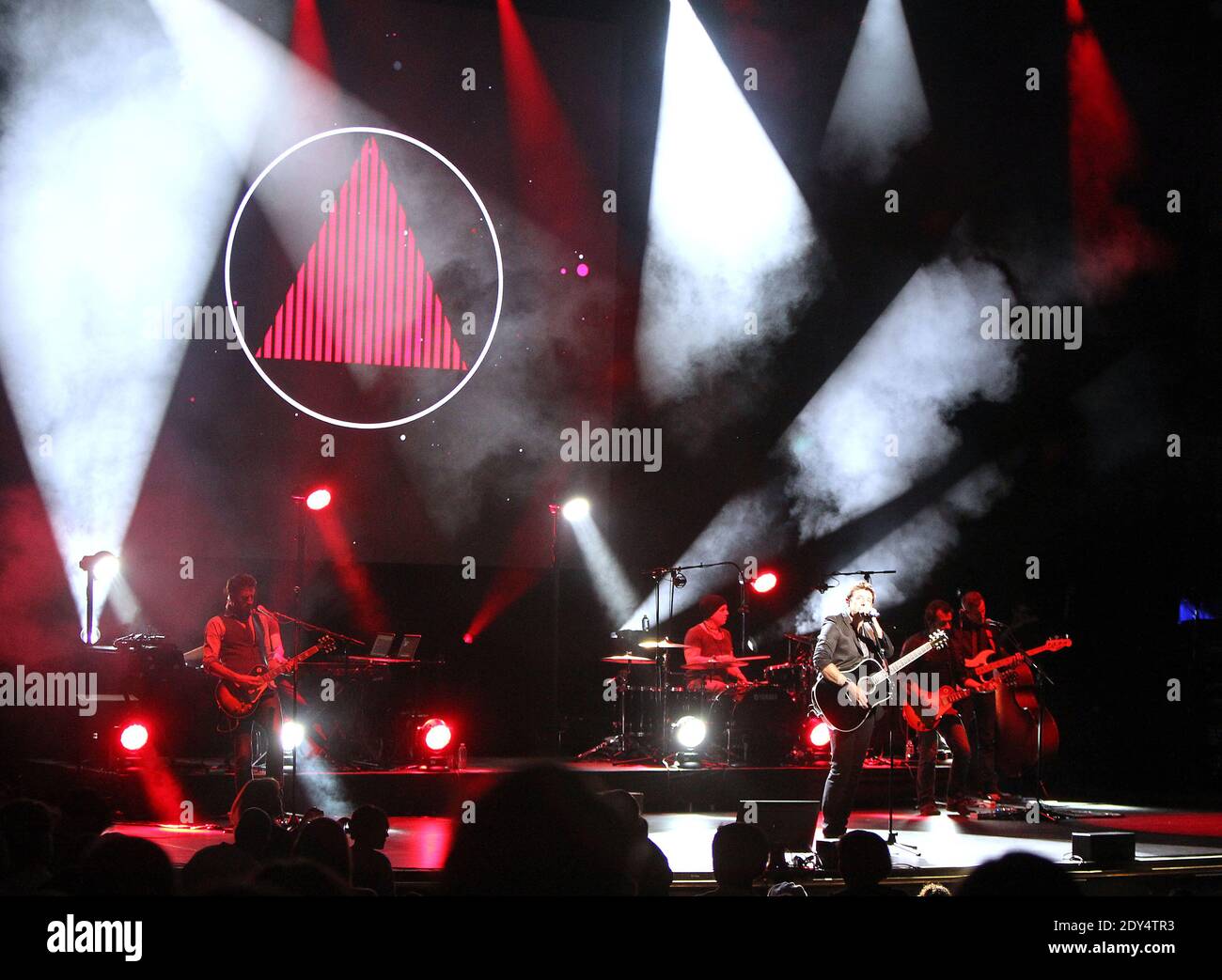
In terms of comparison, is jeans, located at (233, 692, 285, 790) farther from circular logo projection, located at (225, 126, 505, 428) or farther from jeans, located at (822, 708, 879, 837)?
jeans, located at (822, 708, 879, 837)

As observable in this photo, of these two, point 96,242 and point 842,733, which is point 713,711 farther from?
point 96,242

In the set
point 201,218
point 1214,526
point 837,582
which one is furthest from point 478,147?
point 1214,526

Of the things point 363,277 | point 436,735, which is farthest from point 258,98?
point 436,735

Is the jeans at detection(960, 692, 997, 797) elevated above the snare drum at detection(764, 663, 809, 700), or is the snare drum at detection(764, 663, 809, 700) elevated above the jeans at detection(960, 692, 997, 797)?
the snare drum at detection(764, 663, 809, 700)

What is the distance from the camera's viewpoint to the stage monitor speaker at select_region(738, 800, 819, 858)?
609cm

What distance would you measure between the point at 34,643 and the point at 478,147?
217 inches

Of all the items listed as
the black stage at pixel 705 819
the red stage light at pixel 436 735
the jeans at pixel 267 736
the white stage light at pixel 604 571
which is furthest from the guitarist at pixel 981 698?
the jeans at pixel 267 736

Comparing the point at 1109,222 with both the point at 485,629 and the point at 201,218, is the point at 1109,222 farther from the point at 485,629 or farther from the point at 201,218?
the point at 201,218

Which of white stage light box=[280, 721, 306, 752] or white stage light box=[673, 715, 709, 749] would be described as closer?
white stage light box=[280, 721, 306, 752]

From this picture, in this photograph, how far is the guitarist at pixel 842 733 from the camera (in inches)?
266

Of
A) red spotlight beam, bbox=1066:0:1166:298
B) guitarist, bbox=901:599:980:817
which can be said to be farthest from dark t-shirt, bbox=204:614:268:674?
red spotlight beam, bbox=1066:0:1166:298

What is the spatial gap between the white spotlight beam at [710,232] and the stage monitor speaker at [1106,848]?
6072 millimetres

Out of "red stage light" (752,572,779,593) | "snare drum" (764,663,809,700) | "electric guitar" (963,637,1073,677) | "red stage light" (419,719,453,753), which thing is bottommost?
"red stage light" (419,719,453,753)

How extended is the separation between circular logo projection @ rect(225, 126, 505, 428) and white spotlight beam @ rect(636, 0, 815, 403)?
A: 170 centimetres
